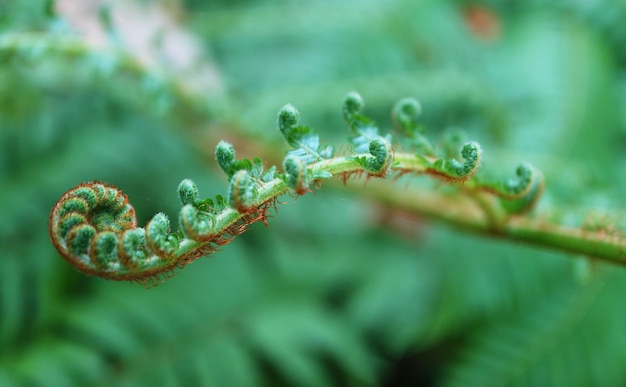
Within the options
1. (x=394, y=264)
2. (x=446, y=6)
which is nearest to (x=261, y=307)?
(x=394, y=264)

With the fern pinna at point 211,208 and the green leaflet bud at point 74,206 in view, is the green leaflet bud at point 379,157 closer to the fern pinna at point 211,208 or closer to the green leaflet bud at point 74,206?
the fern pinna at point 211,208

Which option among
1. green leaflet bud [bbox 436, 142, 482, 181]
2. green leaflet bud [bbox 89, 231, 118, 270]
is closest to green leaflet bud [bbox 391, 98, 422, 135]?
green leaflet bud [bbox 436, 142, 482, 181]

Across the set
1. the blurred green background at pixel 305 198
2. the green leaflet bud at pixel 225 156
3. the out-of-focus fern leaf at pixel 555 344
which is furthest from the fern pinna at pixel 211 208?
the out-of-focus fern leaf at pixel 555 344

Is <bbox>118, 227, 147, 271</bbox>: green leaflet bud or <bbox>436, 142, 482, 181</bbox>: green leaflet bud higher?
<bbox>118, 227, 147, 271</bbox>: green leaflet bud

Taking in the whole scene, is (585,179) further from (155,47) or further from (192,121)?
(155,47)

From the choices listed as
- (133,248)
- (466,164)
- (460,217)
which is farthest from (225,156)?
(460,217)

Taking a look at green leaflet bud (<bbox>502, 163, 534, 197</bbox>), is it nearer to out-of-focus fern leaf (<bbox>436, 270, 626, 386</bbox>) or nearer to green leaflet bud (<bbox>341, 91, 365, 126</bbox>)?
green leaflet bud (<bbox>341, 91, 365, 126</bbox>)
